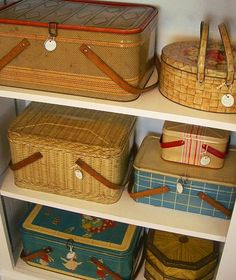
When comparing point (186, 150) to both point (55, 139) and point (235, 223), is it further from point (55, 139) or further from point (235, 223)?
point (55, 139)

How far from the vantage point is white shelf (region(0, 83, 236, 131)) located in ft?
3.09

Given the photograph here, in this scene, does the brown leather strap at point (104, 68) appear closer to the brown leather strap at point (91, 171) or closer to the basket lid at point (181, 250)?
the brown leather strap at point (91, 171)

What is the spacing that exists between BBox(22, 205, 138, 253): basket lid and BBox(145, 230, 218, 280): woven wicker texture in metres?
0.10

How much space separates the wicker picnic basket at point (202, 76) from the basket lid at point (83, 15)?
0.13 metres

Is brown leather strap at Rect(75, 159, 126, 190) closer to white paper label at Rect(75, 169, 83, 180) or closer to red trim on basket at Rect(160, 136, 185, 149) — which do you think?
white paper label at Rect(75, 169, 83, 180)

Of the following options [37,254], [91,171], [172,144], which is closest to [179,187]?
[172,144]

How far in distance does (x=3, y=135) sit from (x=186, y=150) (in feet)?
2.02

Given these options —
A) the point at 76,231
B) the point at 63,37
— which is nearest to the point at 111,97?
the point at 63,37

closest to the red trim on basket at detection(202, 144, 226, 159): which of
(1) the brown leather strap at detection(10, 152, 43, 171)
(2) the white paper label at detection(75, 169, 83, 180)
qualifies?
(2) the white paper label at detection(75, 169, 83, 180)

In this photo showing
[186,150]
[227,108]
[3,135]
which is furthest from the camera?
[3,135]

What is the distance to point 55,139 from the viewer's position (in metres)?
1.15

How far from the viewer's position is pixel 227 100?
3.03 ft

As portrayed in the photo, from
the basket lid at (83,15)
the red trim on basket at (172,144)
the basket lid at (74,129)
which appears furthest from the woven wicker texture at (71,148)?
the basket lid at (83,15)

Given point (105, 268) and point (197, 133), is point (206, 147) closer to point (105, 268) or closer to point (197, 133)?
point (197, 133)
